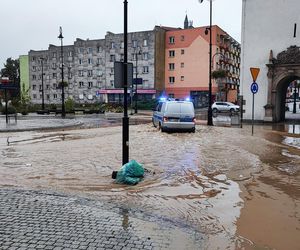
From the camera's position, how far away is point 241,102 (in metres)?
27.6

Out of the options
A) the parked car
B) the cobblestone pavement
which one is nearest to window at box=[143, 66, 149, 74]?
the parked car

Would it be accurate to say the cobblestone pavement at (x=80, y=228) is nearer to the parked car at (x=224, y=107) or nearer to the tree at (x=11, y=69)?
the parked car at (x=224, y=107)

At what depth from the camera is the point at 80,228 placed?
16.5 ft

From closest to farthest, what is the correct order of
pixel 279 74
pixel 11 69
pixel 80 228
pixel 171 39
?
1. pixel 80 228
2. pixel 279 74
3. pixel 171 39
4. pixel 11 69

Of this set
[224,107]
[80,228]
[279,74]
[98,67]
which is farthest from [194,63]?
[80,228]

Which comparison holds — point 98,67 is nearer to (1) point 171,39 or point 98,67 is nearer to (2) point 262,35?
(1) point 171,39

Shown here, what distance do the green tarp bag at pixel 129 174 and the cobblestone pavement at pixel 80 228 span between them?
1652 millimetres

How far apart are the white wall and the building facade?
39.1 m

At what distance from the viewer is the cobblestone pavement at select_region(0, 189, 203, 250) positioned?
14.7 feet

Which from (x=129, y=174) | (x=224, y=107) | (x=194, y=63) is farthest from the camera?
(x=194, y=63)

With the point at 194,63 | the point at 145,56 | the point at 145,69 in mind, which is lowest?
the point at 145,69

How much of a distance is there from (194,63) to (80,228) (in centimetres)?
6411

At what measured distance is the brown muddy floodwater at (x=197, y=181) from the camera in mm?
5543

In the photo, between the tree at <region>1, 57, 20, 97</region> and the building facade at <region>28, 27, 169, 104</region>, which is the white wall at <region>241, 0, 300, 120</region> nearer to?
the building facade at <region>28, 27, 169, 104</region>
